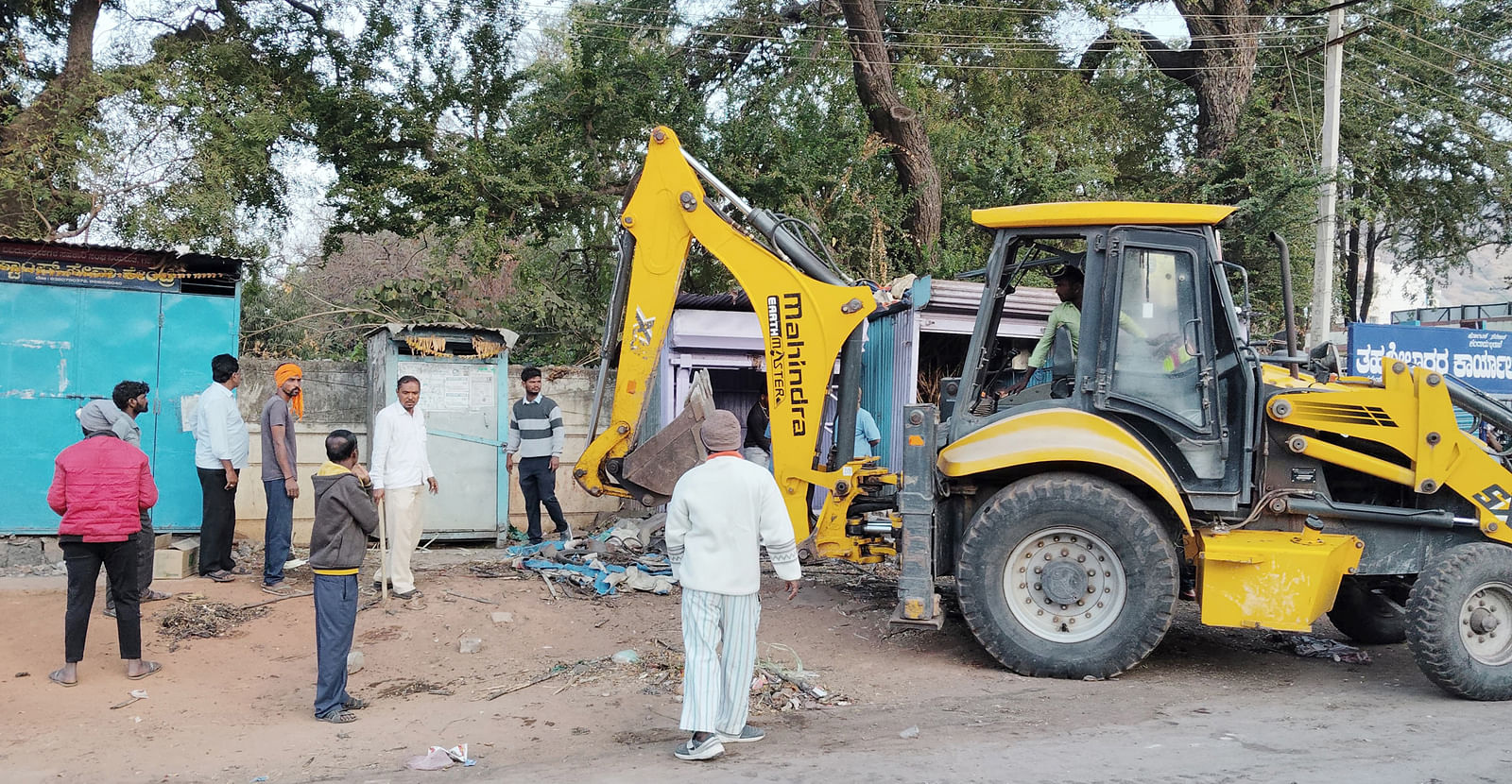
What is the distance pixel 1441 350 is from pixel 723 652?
990cm

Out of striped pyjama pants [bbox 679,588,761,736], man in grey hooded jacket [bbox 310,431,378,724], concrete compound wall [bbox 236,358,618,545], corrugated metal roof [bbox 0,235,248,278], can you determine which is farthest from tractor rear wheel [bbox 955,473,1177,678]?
corrugated metal roof [bbox 0,235,248,278]

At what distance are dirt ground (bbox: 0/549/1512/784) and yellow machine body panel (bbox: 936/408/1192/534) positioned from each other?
3.86ft

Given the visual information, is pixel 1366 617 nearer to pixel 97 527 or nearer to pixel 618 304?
pixel 618 304

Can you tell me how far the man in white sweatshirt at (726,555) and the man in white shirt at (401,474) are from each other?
3.57 metres

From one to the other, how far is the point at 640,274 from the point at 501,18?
906cm

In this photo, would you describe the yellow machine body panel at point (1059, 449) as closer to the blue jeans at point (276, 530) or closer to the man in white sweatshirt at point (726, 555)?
the man in white sweatshirt at point (726, 555)

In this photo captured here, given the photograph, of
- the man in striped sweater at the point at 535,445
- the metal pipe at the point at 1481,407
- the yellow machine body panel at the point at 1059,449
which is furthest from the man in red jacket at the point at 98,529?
the metal pipe at the point at 1481,407

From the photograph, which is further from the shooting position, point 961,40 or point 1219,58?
point 961,40

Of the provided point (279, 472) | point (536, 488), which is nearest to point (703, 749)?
point (279, 472)

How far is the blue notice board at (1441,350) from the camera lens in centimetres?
1084

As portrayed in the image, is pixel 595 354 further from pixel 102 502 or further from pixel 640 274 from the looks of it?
pixel 102 502

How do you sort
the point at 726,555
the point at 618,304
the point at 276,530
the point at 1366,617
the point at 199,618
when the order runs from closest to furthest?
the point at 726,555 < the point at 1366,617 < the point at 199,618 < the point at 618,304 < the point at 276,530

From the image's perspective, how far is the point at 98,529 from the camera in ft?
19.5

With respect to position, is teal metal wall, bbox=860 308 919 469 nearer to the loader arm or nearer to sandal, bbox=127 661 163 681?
the loader arm
